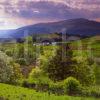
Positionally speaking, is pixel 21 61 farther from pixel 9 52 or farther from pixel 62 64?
pixel 62 64

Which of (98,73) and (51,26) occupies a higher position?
(51,26)

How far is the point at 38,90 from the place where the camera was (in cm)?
383

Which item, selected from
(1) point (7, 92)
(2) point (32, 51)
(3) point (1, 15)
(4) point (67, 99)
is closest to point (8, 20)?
(3) point (1, 15)

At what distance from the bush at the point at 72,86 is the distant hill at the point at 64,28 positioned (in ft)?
1.67

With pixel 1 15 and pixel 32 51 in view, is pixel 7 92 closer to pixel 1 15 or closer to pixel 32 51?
pixel 32 51

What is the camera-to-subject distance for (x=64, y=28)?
152 inches

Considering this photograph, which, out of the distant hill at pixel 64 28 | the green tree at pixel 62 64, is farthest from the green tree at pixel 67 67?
the distant hill at pixel 64 28

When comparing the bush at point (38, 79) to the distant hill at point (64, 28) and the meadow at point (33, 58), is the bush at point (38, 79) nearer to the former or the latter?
the meadow at point (33, 58)

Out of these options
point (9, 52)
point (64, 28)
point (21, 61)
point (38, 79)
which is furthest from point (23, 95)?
point (64, 28)

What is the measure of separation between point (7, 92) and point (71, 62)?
787 millimetres

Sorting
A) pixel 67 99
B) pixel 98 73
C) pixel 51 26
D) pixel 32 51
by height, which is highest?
pixel 51 26

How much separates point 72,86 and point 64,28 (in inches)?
25.7

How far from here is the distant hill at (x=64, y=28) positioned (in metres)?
3.79

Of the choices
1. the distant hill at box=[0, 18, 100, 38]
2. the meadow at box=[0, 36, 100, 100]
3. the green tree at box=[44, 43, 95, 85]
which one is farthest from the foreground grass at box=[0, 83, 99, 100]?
the distant hill at box=[0, 18, 100, 38]
